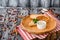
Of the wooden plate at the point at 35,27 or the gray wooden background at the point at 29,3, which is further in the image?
the gray wooden background at the point at 29,3

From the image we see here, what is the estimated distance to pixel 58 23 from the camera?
1.48 metres

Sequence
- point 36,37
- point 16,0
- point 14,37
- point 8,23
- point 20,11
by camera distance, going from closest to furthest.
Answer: point 36,37, point 14,37, point 8,23, point 20,11, point 16,0

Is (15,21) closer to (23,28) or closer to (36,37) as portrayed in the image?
(23,28)

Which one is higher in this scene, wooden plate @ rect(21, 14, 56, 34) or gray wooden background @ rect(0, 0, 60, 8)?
gray wooden background @ rect(0, 0, 60, 8)

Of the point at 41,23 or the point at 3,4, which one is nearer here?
the point at 41,23

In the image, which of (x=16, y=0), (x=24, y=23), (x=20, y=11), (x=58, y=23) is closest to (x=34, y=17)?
(x=24, y=23)

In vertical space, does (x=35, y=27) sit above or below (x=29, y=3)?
below

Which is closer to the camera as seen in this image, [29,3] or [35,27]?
[35,27]

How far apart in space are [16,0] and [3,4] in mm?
181

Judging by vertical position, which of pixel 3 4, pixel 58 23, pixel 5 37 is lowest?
pixel 5 37

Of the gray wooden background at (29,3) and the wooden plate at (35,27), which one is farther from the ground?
the gray wooden background at (29,3)

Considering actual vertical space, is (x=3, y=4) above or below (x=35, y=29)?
above

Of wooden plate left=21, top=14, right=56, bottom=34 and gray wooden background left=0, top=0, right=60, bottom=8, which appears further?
gray wooden background left=0, top=0, right=60, bottom=8

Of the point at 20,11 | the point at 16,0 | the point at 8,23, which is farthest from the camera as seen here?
the point at 16,0
